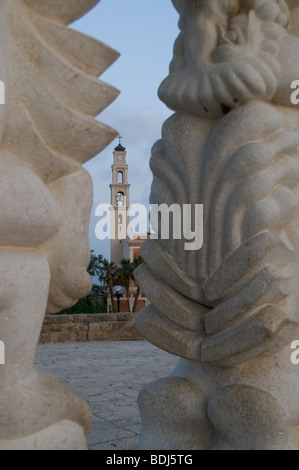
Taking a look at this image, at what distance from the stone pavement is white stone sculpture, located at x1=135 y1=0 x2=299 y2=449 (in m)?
0.81

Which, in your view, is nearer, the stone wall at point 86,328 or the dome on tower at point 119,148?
the stone wall at point 86,328

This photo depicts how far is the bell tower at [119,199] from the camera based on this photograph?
38.1 m

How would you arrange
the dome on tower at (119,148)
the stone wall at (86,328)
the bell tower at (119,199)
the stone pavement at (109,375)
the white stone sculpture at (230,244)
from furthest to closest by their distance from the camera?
the dome on tower at (119,148) < the bell tower at (119,199) < the stone wall at (86,328) < the stone pavement at (109,375) < the white stone sculpture at (230,244)

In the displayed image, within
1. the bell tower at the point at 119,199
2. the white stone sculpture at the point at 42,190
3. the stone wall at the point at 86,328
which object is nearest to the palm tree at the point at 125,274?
the bell tower at the point at 119,199

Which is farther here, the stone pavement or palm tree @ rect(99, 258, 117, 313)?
palm tree @ rect(99, 258, 117, 313)

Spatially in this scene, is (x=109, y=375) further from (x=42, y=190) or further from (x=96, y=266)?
(x=96, y=266)

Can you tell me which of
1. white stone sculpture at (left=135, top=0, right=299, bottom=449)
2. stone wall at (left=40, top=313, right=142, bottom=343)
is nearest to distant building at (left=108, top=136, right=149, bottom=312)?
stone wall at (left=40, top=313, right=142, bottom=343)

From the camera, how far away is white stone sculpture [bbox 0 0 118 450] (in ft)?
4.68

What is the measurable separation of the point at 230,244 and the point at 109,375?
145 inches

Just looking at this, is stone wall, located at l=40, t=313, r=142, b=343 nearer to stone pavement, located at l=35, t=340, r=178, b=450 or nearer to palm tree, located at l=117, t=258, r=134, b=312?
stone pavement, located at l=35, t=340, r=178, b=450

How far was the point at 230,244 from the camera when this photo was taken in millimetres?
1968

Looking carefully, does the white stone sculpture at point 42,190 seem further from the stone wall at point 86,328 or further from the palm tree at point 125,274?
the palm tree at point 125,274

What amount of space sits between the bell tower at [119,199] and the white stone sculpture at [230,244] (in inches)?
1332
